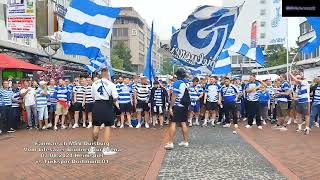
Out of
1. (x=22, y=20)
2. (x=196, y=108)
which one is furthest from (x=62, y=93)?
(x=196, y=108)

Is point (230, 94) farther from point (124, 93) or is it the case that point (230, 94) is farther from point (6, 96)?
point (6, 96)

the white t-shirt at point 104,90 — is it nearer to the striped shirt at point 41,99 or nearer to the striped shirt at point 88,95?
the striped shirt at point 88,95

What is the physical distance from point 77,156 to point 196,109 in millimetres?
8318

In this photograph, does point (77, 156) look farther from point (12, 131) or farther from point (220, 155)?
point (12, 131)

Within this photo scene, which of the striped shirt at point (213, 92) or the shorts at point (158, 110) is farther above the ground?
the striped shirt at point (213, 92)

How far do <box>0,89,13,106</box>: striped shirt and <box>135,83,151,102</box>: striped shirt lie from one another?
434cm

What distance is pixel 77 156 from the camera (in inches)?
380

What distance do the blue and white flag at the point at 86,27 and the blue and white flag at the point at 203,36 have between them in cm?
352

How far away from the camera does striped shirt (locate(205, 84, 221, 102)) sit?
16875mm

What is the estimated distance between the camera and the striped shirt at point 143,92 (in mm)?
16156

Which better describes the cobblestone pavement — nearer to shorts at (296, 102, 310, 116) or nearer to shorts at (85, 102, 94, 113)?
shorts at (296, 102, 310, 116)

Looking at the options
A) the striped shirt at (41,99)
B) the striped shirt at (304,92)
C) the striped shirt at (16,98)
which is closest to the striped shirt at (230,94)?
the striped shirt at (304,92)

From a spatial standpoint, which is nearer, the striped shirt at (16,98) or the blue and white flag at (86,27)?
the blue and white flag at (86,27)

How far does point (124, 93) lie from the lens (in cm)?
1616
